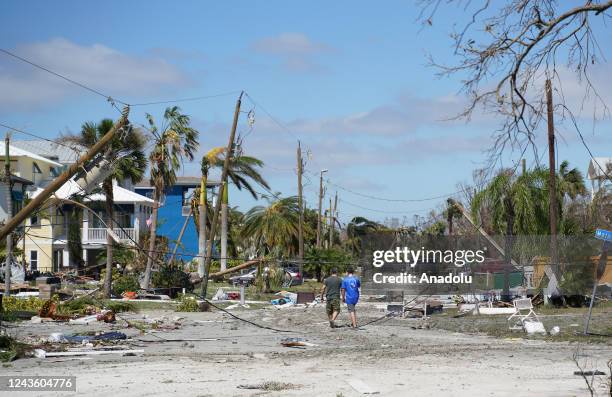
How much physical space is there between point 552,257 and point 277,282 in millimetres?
17211

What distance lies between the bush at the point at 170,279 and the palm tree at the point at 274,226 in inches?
762

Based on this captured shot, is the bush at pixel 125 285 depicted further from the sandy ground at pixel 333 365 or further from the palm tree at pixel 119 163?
the sandy ground at pixel 333 365

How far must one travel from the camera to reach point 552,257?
30672 mm

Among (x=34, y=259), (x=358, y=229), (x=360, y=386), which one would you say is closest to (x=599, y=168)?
(x=360, y=386)

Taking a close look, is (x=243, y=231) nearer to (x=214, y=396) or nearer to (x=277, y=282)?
(x=277, y=282)

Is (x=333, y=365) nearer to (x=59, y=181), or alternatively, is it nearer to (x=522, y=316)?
(x=59, y=181)

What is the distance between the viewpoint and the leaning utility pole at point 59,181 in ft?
61.3

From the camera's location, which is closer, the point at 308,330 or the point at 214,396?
the point at 214,396

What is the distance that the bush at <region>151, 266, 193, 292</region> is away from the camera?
38531mm

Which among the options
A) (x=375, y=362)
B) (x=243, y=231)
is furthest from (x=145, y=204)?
(x=375, y=362)

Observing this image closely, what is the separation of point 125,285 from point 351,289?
1808 cm

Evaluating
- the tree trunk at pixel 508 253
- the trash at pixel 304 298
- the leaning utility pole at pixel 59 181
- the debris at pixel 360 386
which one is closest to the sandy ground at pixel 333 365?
the debris at pixel 360 386

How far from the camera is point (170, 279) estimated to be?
3878 cm

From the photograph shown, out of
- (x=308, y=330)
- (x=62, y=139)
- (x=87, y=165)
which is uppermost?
(x=62, y=139)
